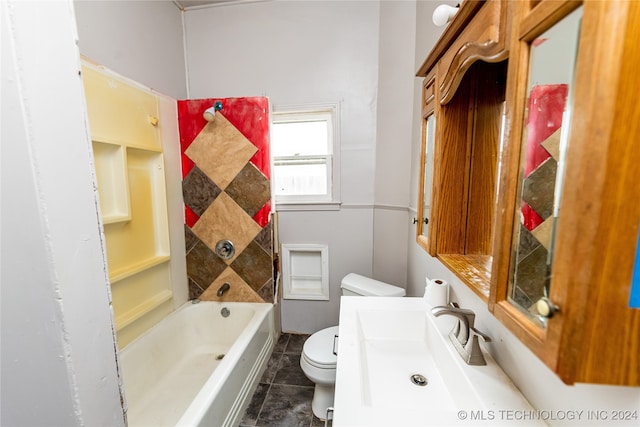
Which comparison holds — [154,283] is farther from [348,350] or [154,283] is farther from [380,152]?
[380,152]

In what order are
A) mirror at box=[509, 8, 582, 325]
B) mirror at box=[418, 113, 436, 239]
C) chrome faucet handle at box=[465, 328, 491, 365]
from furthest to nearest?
mirror at box=[418, 113, 436, 239], chrome faucet handle at box=[465, 328, 491, 365], mirror at box=[509, 8, 582, 325]

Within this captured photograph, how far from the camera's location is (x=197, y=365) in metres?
1.94

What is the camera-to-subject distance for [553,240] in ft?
1.46

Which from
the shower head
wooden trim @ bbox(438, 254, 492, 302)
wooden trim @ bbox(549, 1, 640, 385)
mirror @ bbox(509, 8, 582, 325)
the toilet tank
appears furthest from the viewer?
the shower head

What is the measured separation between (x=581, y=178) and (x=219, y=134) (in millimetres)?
2164

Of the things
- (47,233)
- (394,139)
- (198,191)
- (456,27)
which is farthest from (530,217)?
(198,191)

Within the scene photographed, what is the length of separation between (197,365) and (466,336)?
1.94 metres

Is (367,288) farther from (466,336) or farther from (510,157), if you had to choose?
(510,157)

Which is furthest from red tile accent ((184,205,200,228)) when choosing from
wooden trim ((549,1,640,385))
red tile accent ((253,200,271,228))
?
wooden trim ((549,1,640,385))

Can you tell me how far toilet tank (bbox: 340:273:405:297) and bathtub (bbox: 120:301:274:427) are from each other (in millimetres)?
709

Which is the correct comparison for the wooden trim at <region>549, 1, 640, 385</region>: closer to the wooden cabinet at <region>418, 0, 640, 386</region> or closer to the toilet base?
the wooden cabinet at <region>418, 0, 640, 386</region>

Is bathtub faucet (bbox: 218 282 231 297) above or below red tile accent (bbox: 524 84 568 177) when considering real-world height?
below

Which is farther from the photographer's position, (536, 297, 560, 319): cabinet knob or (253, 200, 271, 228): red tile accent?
(253, 200, 271, 228): red tile accent

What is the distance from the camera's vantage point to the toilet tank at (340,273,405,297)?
1796mm
